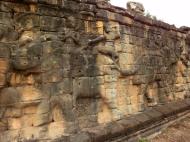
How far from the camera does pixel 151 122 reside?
919 centimetres

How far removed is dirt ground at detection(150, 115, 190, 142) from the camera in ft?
29.7

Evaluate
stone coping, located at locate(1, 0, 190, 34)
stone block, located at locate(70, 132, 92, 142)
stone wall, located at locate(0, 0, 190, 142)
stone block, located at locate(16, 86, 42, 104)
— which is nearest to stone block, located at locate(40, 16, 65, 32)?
stone wall, located at locate(0, 0, 190, 142)

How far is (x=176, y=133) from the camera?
9.66 metres

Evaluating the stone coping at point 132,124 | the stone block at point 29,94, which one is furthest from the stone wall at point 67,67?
the stone coping at point 132,124

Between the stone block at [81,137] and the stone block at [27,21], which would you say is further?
the stone block at [81,137]

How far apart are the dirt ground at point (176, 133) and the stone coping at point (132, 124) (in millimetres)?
298

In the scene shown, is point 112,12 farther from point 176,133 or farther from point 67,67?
point 176,133

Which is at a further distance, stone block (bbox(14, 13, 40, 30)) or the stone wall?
stone block (bbox(14, 13, 40, 30))

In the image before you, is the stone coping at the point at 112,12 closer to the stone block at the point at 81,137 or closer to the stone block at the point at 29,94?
the stone block at the point at 29,94

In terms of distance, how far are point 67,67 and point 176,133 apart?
14.8 feet

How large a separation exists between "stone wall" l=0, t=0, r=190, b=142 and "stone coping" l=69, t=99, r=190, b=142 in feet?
0.47

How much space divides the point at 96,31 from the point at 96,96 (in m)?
1.33

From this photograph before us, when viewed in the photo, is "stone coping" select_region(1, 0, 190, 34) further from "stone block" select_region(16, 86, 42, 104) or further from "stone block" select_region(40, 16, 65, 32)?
"stone block" select_region(16, 86, 42, 104)

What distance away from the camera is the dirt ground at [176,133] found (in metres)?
9.04
